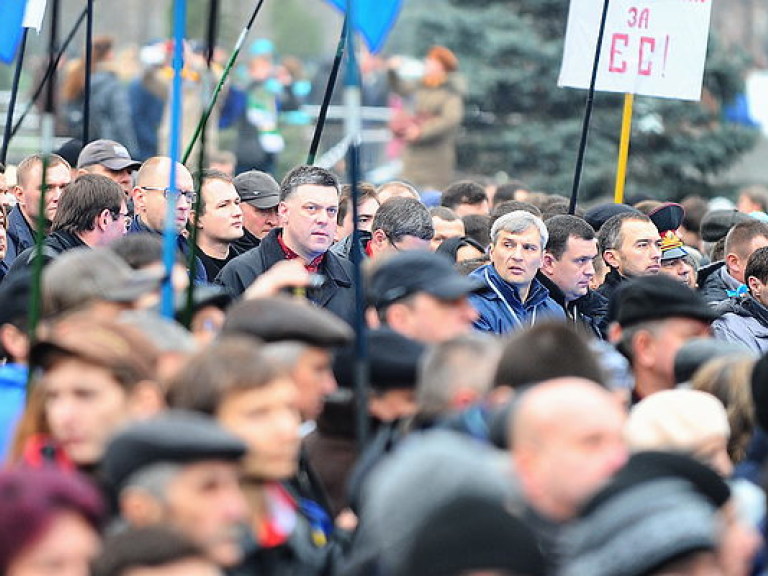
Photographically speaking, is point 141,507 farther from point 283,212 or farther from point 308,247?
point 283,212

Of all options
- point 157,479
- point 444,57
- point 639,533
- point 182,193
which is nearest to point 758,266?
point 182,193

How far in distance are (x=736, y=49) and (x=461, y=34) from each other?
11.2 ft

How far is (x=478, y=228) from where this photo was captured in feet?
44.5

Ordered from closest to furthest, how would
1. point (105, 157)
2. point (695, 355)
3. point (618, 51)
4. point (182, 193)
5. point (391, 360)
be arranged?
point (391, 360) < point (695, 355) < point (182, 193) < point (105, 157) < point (618, 51)

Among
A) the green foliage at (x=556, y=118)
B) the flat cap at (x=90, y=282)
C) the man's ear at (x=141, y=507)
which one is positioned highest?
the flat cap at (x=90, y=282)

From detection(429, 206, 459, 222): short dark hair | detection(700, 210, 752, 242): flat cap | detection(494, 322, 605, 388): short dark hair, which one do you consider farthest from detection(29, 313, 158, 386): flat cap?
detection(700, 210, 752, 242): flat cap

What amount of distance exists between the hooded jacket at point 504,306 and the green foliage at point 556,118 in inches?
560

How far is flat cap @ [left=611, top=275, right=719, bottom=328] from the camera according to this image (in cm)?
816

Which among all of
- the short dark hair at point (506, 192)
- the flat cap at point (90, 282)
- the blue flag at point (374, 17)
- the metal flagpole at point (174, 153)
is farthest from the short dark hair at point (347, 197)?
the flat cap at point (90, 282)

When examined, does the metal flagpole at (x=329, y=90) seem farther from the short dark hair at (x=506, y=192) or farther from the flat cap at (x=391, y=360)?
the short dark hair at (x=506, y=192)

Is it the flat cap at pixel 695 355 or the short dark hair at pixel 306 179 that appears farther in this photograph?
the short dark hair at pixel 306 179

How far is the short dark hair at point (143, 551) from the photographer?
4.85 m

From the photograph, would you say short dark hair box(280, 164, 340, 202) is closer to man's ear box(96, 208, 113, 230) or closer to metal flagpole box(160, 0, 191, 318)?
man's ear box(96, 208, 113, 230)

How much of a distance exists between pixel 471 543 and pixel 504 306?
6.44 meters
